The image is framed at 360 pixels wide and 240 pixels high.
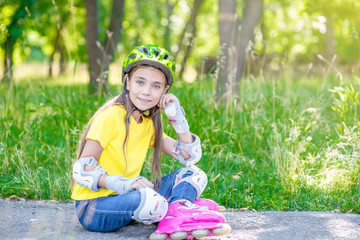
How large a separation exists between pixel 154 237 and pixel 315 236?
997 millimetres

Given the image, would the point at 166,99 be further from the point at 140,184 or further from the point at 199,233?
the point at 199,233

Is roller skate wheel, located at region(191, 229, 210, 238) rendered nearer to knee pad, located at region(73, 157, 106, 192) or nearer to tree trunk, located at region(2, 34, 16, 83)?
knee pad, located at region(73, 157, 106, 192)

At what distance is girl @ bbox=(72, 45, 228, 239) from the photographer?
263cm

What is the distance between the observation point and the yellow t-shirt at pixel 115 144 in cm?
275

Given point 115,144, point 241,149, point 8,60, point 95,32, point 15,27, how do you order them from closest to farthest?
point 115,144, point 241,149, point 8,60, point 15,27, point 95,32

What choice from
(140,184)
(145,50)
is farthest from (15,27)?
(140,184)

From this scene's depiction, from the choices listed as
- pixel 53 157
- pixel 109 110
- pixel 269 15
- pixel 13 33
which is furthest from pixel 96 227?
pixel 269 15

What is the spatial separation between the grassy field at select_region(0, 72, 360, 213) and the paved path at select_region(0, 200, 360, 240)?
271mm

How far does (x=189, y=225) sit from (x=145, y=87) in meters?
0.89

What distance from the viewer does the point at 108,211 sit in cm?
272

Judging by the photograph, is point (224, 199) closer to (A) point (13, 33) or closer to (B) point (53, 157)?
(B) point (53, 157)

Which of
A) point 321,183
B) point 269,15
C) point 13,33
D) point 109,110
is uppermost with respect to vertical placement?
point 269,15

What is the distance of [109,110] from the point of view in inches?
112

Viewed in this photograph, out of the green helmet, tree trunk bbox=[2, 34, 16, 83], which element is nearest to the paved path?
the green helmet
